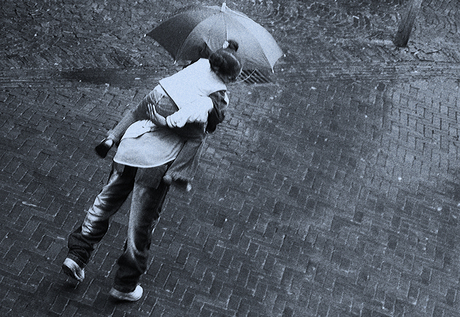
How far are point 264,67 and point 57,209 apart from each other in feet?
8.55

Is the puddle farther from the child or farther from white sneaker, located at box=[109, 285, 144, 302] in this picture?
the child

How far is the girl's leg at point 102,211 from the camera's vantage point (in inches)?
191

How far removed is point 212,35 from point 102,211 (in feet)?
5.58

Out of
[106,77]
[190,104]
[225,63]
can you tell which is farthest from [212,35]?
[106,77]

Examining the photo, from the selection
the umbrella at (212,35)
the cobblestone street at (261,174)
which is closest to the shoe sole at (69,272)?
the cobblestone street at (261,174)

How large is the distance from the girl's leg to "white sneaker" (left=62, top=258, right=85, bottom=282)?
0.03m

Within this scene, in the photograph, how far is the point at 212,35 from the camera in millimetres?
5055

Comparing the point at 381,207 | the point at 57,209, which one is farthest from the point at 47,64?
the point at 381,207

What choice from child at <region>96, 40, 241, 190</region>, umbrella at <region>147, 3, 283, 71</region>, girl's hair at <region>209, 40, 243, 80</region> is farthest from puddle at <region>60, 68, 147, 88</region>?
girl's hair at <region>209, 40, 243, 80</region>

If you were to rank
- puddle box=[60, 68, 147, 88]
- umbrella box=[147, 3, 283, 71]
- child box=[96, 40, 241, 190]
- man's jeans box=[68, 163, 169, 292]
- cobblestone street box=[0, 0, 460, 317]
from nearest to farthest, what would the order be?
child box=[96, 40, 241, 190] → man's jeans box=[68, 163, 169, 292] → umbrella box=[147, 3, 283, 71] → cobblestone street box=[0, 0, 460, 317] → puddle box=[60, 68, 147, 88]

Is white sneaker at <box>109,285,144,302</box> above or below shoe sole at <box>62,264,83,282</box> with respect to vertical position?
below

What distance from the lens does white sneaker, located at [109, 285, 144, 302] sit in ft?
17.6

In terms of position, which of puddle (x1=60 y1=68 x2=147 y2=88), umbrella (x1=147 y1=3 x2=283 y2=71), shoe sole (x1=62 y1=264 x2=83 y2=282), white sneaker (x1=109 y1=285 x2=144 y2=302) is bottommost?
puddle (x1=60 y1=68 x2=147 y2=88)

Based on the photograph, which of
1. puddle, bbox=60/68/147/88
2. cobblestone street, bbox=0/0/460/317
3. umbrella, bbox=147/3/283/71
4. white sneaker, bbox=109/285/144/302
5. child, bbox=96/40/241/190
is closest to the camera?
child, bbox=96/40/241/190
